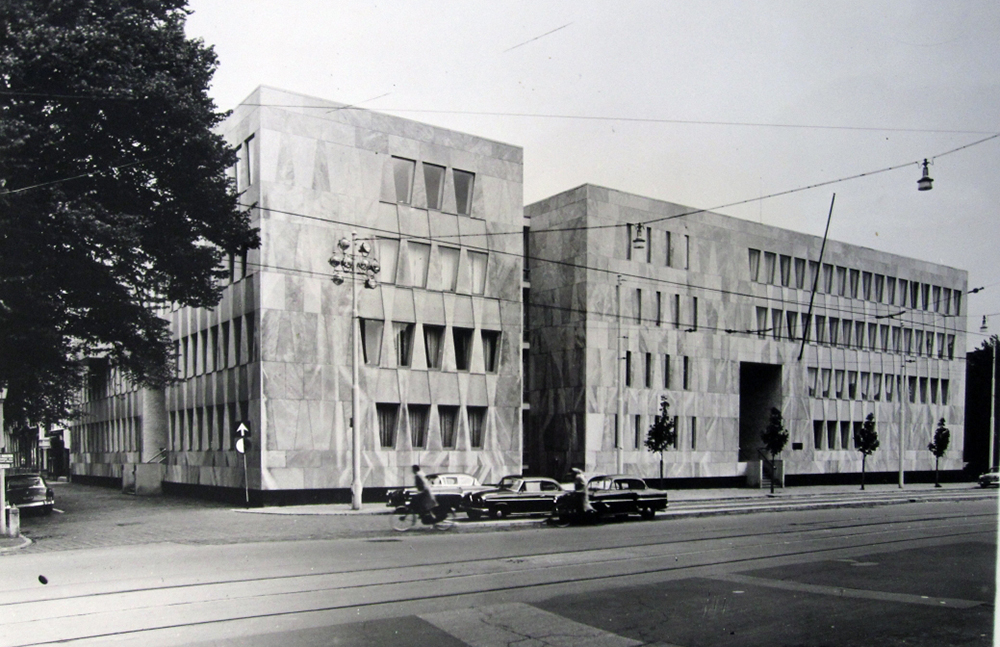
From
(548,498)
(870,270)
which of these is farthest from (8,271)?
(870,270)

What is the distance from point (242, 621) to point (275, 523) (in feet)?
48.7

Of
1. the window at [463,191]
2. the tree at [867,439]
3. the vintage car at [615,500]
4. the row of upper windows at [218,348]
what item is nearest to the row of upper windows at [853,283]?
the tree at [867,439]

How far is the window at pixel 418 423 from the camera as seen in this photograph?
35062mm

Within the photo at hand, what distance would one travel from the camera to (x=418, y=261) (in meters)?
35.5

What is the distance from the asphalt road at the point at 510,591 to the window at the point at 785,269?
36.4 metres

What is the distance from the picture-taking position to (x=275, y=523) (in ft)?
77.7

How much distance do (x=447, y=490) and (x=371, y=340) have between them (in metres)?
9.28

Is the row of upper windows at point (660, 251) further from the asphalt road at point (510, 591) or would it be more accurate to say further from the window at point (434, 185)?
the asphalt road at point (510, 591)

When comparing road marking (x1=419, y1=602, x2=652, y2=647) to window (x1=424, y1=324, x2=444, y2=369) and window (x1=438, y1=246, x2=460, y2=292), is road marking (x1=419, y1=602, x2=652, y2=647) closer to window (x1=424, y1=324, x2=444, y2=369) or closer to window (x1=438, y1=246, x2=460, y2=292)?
window (x1=424, y1=324, x2=444, y2=369)

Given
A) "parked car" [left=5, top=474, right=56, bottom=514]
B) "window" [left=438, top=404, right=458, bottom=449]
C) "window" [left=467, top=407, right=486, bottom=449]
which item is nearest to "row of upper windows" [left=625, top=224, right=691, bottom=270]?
"window" [left=467, top=407, right=486, bottom=449]

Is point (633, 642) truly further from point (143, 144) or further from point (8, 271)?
point (143, 144)

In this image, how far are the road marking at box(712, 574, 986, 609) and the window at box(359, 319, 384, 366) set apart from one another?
897 inches

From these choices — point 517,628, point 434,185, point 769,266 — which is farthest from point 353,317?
point 769,266

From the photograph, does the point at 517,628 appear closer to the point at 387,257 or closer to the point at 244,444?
the point at 244,444
